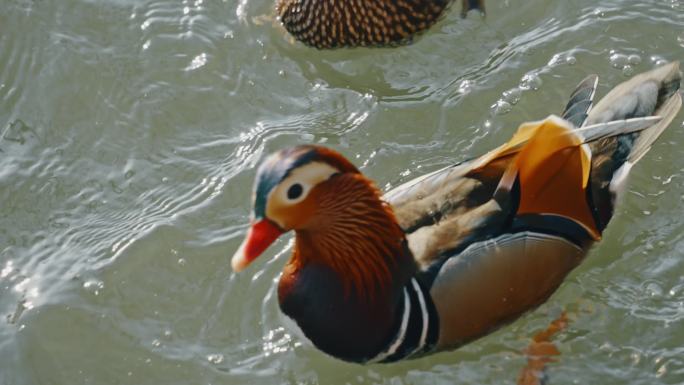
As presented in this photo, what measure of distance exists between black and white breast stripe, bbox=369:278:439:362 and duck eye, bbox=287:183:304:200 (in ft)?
1.71

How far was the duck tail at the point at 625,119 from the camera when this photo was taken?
3.86 metres

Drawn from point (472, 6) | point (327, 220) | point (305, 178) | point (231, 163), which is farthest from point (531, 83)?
point (305, 178)

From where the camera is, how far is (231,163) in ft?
15.1

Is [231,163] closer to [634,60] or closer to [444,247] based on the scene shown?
[444,247]

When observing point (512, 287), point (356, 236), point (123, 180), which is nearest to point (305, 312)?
point (356, 236)

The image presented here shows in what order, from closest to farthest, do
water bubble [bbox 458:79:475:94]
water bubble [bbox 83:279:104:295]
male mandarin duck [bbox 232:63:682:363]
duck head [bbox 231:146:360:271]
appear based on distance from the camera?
duck head [bbox 231:146:360:271], male mandarin duck [bbox 232:63:682:363], water bubble [bbox 83:279:104:295], water bubble [bbox 458:79:475:94]

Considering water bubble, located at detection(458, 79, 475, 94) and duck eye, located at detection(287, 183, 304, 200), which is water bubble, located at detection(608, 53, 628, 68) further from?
duck eye, located at detection(287, 183, 304, 200)

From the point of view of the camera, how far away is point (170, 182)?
457 centimetres

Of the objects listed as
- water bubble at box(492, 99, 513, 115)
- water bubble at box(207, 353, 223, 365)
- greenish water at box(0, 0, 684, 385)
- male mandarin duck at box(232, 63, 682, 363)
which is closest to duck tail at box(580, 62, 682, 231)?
male mandarin duck at box(232, 63, 682, 363)

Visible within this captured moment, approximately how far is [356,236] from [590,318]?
0.92 metres

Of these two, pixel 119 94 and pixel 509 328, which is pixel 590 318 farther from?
pixel 119 94

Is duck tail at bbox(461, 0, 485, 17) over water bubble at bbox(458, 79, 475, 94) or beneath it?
over

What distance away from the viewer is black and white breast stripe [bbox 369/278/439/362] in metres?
3.55

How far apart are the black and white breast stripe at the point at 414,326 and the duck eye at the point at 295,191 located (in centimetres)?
52
